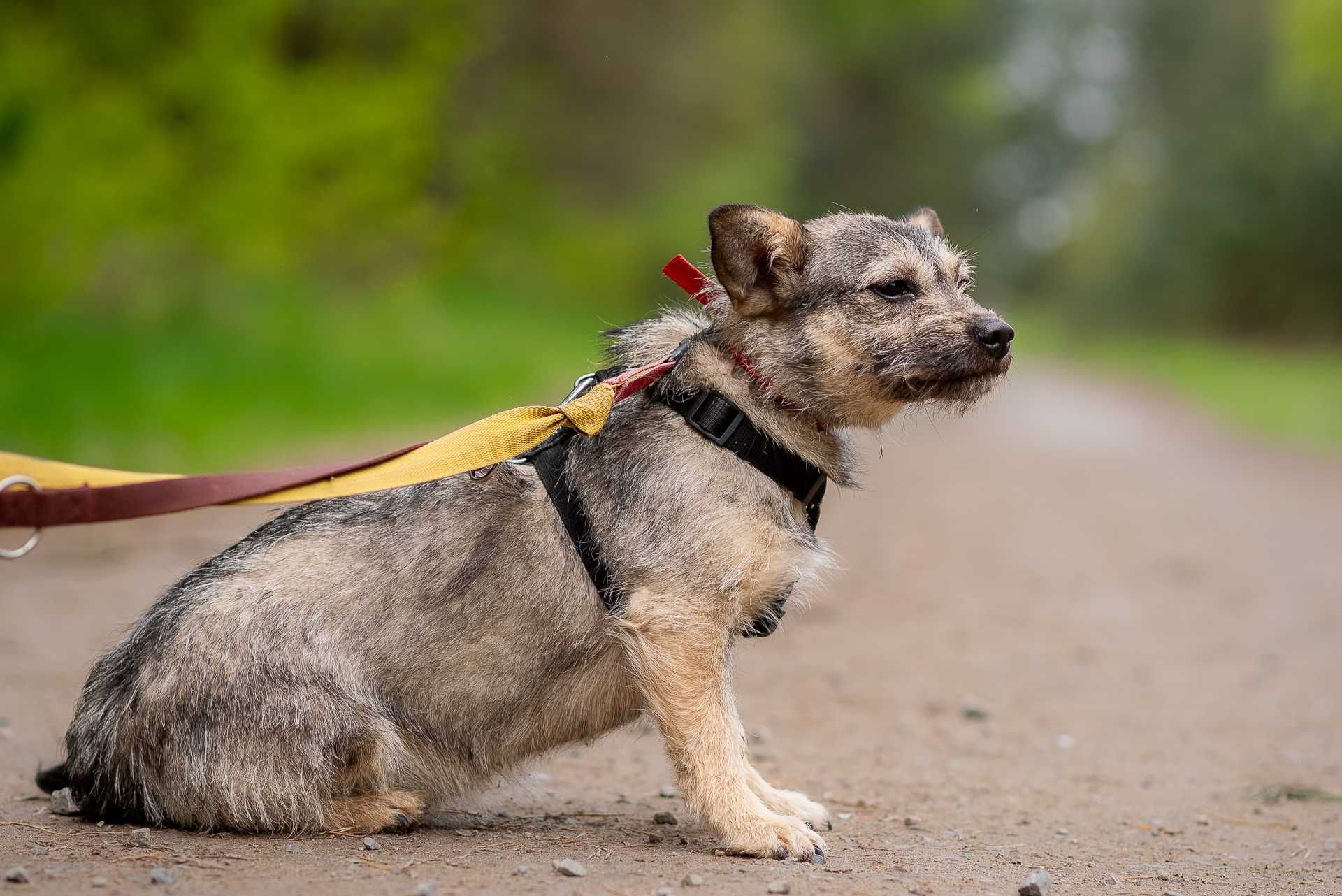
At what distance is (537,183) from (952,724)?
25.2 metres

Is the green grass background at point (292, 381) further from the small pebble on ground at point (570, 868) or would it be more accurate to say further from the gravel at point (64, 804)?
the gravel at point (64, 804)

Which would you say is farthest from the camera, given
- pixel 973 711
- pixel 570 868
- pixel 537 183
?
pixel 537 183

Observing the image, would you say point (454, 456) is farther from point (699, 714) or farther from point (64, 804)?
point (64, 804)

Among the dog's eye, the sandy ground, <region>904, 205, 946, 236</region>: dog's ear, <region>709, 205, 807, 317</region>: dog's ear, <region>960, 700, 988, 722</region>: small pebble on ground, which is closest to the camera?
the sandy ground

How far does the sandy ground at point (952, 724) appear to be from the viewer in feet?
12.7

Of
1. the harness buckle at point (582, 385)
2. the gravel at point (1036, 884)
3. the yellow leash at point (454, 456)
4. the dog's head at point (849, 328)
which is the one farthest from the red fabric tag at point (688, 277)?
the gravel at point (1036, 884)

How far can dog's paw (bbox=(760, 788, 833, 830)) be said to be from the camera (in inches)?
180

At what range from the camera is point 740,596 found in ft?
13.3

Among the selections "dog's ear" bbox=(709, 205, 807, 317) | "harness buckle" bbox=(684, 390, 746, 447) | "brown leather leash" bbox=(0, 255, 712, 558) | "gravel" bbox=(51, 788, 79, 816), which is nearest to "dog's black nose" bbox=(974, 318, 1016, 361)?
"dog's ear" bbox=(709, 205, 807, 317)

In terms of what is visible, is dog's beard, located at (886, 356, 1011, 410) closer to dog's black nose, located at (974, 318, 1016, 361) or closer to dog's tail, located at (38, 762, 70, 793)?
dog's black nose, located at (974, 318, 1016, 361)

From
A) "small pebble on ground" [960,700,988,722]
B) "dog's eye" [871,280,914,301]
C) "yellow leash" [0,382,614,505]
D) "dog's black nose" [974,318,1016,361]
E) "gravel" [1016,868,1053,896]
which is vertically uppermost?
"dog's eye" [871,280,914,301]

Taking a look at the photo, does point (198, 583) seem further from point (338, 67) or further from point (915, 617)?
point (338, 67)

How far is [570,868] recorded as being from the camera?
3693mm

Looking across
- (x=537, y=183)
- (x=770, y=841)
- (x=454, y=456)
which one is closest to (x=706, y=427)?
(x=454, y=456)
